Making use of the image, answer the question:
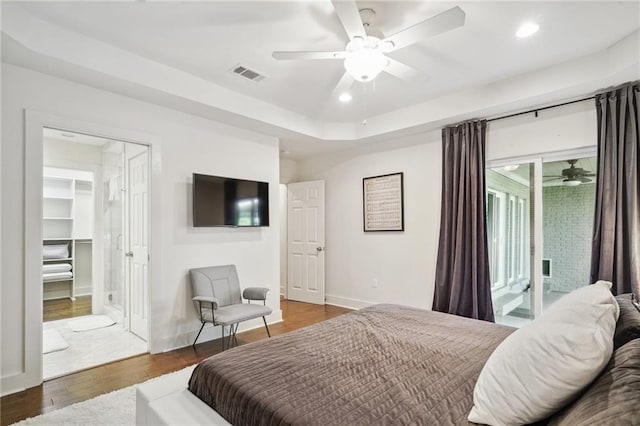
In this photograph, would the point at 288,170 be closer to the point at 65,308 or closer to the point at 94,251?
the point at 94,251

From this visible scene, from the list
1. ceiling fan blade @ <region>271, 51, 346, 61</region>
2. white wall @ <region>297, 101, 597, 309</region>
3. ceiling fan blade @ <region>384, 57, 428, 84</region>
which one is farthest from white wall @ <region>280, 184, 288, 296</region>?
ceiling fan blade @ <region>271, 51, 346, 61</region>

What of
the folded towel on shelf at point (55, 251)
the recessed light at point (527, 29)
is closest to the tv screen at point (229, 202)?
the recessed light at point (527, 29)

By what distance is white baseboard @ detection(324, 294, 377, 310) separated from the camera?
5.06 meters

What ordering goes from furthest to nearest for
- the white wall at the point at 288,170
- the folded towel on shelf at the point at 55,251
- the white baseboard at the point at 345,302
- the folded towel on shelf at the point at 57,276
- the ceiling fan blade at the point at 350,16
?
the white wall at the point at 288,170 → the folded towel on shelf at the point at 55,251 → the folded towel on shelf at the point at 57,276 → the white baseboard at the point at 345,302 → the ceiling fan blade at the point at 350,16

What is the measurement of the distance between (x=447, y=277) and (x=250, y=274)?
2.51 meters

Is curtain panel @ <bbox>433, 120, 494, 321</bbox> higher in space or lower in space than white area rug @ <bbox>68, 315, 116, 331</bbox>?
higher

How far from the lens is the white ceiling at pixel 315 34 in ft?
7.39

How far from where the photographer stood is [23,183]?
8.52 ft

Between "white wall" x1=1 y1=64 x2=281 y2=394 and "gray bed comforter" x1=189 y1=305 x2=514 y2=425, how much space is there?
6.45 feet

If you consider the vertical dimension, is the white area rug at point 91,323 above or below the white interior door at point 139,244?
below

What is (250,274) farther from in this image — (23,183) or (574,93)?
(574,93)

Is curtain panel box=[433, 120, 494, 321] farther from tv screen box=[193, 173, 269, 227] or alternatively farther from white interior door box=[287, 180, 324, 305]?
tv screen box=[193, 173, 269, 227]

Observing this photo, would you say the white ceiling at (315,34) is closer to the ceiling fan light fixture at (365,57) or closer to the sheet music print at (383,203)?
the ceiling fan light fixture at (365,57)

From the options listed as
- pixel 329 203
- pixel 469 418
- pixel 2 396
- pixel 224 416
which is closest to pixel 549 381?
pixel 469 418
